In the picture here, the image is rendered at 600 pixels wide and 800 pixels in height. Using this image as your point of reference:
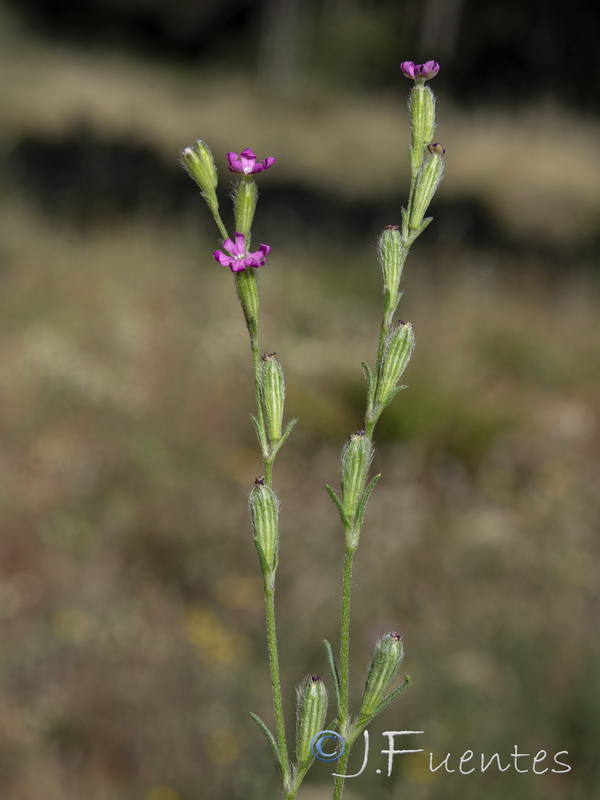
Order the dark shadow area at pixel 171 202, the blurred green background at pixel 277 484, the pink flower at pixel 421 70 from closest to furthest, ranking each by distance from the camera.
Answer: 1. the pink flower at pixel 421 70
2. the blurred green background at pixel 277 484
3. the dark shadow area at pixel 171 202

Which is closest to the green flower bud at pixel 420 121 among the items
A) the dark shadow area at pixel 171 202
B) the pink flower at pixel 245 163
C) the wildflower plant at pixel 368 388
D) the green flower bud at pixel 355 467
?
the wildflower plant at pixel 368 388

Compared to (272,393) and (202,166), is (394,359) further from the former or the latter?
(202,166)

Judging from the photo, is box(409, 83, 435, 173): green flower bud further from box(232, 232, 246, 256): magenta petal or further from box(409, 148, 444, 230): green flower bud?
box(232, 232, 246, 256): magenta petal

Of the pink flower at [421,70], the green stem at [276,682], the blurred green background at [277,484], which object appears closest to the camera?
the green stem at [276,682]

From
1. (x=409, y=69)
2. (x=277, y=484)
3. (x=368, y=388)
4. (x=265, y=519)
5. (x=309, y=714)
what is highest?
(x=409, y=69)

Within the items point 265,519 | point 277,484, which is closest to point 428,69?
point 265,519

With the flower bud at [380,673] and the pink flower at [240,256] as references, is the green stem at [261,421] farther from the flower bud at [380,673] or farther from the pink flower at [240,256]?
the flower bud at [380,673]
